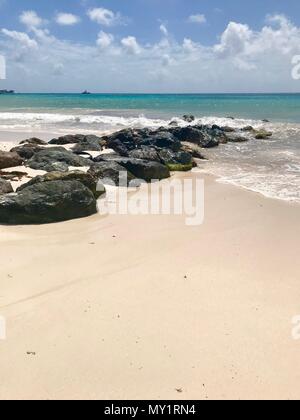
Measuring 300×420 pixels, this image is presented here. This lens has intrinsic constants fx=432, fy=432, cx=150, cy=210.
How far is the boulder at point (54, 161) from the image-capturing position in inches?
484

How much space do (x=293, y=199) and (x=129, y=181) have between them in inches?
165

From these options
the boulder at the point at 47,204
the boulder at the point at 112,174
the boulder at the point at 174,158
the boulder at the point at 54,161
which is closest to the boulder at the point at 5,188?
the boulder at the point at 47,204

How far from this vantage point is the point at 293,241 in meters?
6.98

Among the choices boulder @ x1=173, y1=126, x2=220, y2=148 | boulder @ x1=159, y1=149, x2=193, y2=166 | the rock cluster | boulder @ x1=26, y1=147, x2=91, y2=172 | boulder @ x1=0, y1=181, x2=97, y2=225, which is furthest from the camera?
boulder @ x1=173, y1=126, x2=220, y2=148

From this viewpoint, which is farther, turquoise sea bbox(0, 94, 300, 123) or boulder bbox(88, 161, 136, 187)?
turquoise sea bbox(0, 94, 300, 123)

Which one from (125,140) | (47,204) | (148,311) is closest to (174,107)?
(125,140)

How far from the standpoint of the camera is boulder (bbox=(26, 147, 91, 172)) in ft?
40.3

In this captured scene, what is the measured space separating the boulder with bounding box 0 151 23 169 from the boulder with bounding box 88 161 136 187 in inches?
106

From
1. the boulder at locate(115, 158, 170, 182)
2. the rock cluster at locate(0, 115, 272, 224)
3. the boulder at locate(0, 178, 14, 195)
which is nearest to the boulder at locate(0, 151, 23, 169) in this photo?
the rock cluster at locate(0, 115, 272, 224)

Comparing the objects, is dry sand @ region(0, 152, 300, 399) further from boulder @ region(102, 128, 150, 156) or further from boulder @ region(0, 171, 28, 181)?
boulder @ region(102, 128, 150, 156)

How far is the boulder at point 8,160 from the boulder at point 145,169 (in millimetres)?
3086

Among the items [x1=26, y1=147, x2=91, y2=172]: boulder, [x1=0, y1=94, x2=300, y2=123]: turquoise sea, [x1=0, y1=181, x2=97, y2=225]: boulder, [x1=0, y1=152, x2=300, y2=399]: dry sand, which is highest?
[x1=0, y1=94, x2=300, y2=123]: turquoise sea

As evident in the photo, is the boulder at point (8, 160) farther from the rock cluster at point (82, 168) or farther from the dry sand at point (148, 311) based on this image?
the dry sand at point (148, 311)
